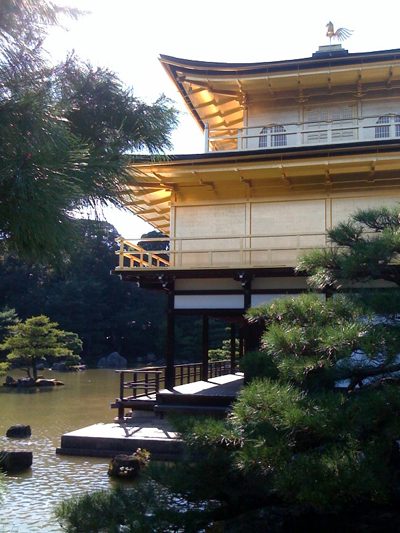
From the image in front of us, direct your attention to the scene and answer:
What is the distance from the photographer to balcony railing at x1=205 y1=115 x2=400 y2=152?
44.4ft

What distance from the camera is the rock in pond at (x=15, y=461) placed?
890cm

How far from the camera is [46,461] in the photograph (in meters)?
9.67

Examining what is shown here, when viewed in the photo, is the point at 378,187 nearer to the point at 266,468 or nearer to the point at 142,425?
the point at 142,425

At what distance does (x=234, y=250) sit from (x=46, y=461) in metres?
5.53

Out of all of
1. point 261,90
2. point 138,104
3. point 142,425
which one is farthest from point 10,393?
point 138,104

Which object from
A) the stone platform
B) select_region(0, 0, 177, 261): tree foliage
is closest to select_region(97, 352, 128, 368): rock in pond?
the stone platform

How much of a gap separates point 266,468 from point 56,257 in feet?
6.64

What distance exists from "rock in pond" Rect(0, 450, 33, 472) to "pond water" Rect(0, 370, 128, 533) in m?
0.15

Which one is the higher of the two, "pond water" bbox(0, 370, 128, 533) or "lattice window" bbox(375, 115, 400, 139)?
"lattice window" bbox(375, 115, 400, 139)

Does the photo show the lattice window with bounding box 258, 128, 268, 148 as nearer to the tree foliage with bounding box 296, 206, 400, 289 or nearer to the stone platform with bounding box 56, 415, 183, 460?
the stone platform with bounding box 56, 415, 183, 460

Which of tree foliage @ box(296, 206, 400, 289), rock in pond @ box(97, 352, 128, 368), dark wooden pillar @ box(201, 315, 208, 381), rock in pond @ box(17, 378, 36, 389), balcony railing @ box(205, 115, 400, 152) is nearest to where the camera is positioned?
tree foliage @ box(296, 206, 400, 289)

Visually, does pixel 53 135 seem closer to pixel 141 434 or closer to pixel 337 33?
pixel 141 434

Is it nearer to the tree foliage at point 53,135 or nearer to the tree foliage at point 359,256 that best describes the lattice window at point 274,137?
the tree foliage at point 359,256

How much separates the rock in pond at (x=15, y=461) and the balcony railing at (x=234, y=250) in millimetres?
4743
